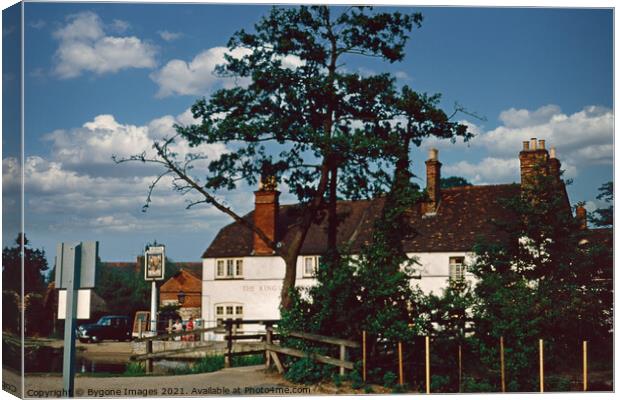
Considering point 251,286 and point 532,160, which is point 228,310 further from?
point 532,160

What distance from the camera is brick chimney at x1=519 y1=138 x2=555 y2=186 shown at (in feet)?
53.1

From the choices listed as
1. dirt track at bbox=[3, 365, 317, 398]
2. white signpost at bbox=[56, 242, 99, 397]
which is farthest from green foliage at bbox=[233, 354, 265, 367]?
white signpost at bbox=[56, 242, 99, 397]

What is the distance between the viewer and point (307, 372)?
1524 cm

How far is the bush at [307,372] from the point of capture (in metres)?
15.1

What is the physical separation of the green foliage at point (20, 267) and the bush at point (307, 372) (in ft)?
15.6

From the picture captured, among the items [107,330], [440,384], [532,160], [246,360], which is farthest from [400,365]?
[107,330]

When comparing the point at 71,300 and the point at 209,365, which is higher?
the point at 71,300

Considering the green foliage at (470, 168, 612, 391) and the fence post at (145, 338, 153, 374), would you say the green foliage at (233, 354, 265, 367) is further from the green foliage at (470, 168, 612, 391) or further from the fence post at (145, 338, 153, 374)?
the green foliage at (470, 168, 612, 391)

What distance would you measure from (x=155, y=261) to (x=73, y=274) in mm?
14605

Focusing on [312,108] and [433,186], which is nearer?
[312,108]

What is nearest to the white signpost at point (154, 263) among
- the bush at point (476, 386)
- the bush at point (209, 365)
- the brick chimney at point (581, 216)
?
the bush at point (209, 365)

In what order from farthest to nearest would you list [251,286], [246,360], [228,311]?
[251,286] → [228,311] → [246,360]

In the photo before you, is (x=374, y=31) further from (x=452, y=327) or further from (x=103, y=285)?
(x=103, y=285)

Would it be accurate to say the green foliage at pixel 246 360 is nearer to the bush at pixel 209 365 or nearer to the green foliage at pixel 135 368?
the bush at pixel 209 365
